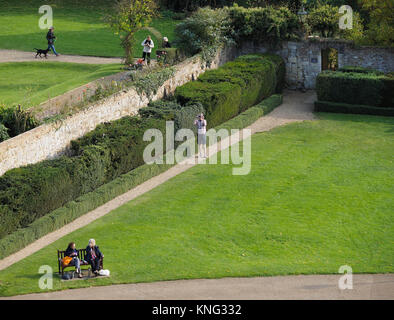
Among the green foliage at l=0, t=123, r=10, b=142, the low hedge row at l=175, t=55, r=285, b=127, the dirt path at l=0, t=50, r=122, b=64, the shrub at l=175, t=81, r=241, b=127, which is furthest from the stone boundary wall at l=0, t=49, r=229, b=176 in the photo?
the dirt path at l=0, t=50, r=122, b=64

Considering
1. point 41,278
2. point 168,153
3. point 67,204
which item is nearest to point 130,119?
point 168,153

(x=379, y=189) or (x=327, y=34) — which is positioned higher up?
(x=327, y=34)

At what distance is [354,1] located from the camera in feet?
154

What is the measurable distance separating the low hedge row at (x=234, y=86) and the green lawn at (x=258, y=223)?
137 inches

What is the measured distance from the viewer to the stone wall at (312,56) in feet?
129

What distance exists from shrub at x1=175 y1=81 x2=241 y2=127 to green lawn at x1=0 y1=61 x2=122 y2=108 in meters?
4.80

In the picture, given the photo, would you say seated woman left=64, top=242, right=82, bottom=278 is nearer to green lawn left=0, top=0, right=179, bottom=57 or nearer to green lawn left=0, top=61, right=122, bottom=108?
green lawn left=0, top=61, right=122, bottom=108

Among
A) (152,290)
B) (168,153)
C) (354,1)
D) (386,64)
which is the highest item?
(354,1)

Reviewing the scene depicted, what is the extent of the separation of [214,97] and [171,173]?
620 centimetres

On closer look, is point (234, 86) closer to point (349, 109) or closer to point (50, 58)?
point (349, 109)

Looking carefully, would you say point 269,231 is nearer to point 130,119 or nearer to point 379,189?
point 379,189

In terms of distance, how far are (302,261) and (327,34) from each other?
77.3ft

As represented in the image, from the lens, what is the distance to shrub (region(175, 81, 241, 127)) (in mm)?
32812

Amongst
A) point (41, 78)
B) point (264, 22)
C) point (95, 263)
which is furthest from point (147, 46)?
point (95, 263)
